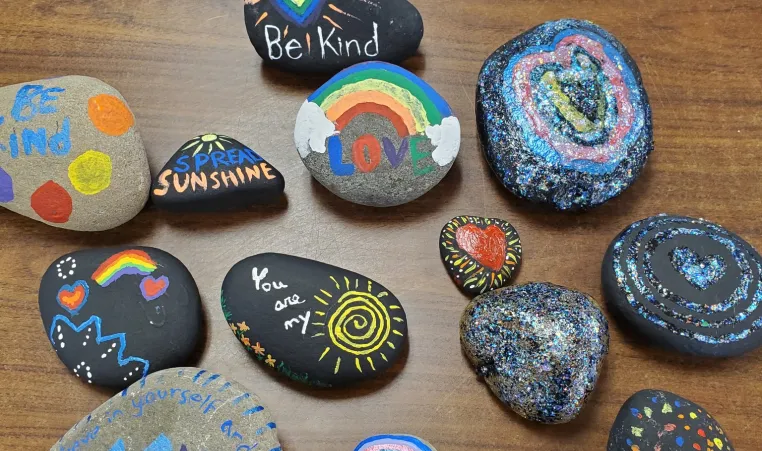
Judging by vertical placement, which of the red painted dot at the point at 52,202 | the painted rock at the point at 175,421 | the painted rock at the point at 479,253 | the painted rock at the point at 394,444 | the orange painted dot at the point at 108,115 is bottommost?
the painted rock at the point at 394,444

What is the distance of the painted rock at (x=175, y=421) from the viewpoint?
2.28 feet

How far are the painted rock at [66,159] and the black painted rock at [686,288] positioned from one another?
24.0 inches

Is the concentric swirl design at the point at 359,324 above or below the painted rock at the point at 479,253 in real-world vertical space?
below

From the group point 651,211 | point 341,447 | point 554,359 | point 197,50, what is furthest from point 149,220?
point 651,211

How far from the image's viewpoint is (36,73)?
0.91 m

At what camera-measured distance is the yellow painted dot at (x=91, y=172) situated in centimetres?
79

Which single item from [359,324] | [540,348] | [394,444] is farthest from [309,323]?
[540,348]

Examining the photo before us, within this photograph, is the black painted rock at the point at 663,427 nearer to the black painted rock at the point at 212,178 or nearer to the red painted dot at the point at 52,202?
the black painted rock at the point at 212,178

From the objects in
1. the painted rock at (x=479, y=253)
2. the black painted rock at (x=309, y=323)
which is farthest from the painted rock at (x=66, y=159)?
the painted rock at (x=479, y=253)

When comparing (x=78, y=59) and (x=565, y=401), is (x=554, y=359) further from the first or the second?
(x=78, y=59)

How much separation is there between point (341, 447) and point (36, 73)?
0.66m

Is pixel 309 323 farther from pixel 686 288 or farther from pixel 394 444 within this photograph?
pixel 686 288

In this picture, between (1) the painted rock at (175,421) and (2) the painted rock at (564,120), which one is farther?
(2) the painted rock at (564,120)

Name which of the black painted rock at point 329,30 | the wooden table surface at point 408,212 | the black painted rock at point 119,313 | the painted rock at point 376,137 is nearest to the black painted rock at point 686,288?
the wooden table surface at point 408,212
